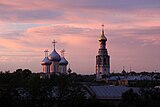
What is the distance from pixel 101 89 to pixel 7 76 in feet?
41.5

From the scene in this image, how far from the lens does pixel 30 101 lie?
157 feet

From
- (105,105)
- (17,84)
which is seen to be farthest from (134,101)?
(17,84)

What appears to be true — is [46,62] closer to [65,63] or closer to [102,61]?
[65,63]

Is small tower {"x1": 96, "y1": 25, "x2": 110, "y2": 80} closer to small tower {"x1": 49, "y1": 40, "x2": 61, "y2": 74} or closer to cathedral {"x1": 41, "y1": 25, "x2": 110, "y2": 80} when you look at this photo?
cathedral {"x1": 41, "y1": 25, "x2": 110, "y2": 80}

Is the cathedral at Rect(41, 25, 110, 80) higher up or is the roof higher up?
the cathedral at Rect(41, 25, 110, 80)

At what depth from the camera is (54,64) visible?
360ft

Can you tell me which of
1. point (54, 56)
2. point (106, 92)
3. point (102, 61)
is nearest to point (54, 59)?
point (54, 56)

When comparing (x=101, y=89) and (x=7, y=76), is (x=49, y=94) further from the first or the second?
(x=101, y=89)

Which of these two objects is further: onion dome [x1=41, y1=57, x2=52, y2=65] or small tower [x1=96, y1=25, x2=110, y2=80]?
small tower [x1=96, y1=25, x2=110, y2=80]

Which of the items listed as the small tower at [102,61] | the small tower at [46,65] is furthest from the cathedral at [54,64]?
the small tower at [102,61]

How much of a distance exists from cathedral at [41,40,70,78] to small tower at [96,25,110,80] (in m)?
18.7

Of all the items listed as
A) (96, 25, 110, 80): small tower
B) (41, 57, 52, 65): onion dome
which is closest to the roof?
(41, 57, 52, 65): onion dome

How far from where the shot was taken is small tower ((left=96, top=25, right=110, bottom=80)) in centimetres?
12862

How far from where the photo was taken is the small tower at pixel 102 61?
422 feet
